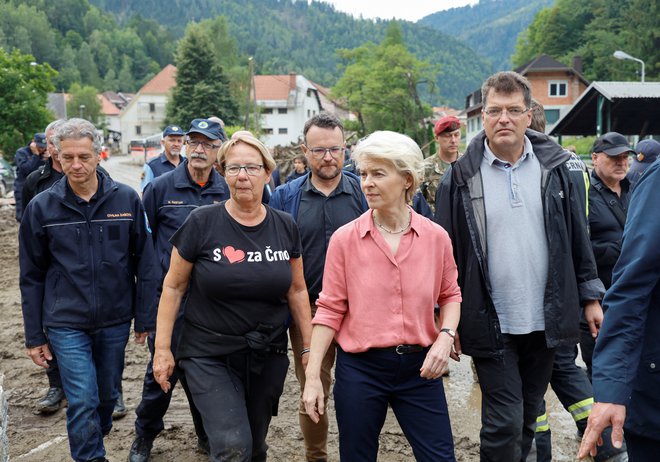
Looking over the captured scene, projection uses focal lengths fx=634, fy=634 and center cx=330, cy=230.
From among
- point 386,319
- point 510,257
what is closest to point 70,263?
point 386,319

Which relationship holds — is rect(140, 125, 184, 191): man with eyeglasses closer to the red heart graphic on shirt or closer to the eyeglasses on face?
the red heart graphic on shirt

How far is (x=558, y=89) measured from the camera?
60.2 meters

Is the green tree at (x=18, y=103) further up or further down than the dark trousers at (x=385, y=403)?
further up

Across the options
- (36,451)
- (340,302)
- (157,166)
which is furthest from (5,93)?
(340,302)

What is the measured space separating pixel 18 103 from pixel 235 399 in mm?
35022

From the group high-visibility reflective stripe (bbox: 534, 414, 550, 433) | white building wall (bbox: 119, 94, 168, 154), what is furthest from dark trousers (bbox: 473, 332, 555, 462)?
white building wall (bbox: 119, 94, 168, 154)

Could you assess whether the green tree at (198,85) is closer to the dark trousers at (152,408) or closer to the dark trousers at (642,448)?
the dark trousers at (152,408)

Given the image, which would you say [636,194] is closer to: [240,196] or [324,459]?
[240,196]

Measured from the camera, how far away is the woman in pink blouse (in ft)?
9.52

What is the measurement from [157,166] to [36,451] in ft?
10.3

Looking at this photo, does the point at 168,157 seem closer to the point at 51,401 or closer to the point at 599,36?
the point at 51,401

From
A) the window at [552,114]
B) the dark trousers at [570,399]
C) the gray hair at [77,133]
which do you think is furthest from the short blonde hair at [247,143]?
the window at [552,114]

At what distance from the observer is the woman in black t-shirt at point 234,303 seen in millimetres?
3285

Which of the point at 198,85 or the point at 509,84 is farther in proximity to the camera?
the point at 198,85
